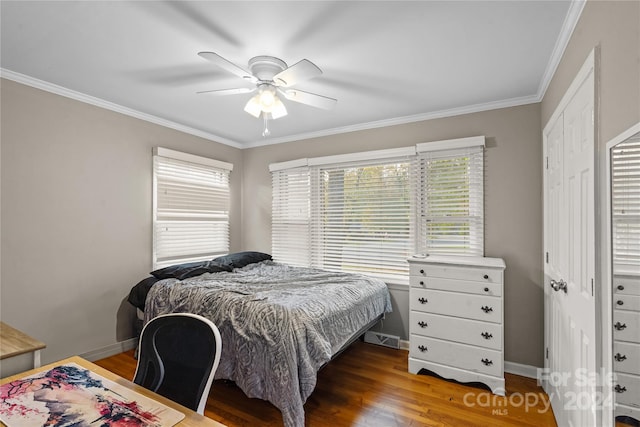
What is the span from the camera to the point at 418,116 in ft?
11.2

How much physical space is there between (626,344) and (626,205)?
492 millimetres

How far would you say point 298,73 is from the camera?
2.03 meters

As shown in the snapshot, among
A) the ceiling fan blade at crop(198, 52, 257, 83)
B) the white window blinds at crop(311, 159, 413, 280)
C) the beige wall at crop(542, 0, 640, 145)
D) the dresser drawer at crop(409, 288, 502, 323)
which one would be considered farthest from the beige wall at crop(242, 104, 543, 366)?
the ceiling fan blade at crop(198, 52, 257, 83)

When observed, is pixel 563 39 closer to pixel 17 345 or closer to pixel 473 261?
pixel 473 261

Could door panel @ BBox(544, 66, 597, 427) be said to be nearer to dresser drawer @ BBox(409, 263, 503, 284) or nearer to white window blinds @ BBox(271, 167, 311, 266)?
dresser drawer @ BBox(409, 263, 503, 284)

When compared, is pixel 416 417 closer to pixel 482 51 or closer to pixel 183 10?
pixel 482 51

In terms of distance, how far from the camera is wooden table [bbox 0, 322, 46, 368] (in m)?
1.43

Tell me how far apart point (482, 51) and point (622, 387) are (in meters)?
2.03

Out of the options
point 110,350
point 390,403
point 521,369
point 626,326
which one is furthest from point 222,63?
point 521,369

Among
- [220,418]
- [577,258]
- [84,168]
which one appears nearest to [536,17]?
[577,258]

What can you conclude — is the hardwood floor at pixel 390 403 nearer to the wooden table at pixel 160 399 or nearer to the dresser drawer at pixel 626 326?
the wooden table at pixel 160 399

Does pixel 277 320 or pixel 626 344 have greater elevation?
pixel 626 344

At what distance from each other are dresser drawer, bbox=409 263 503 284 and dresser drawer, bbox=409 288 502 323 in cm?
15

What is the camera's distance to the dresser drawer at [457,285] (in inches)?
102
